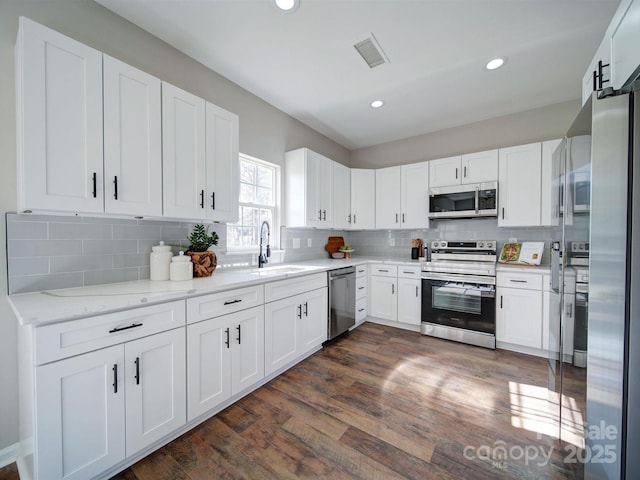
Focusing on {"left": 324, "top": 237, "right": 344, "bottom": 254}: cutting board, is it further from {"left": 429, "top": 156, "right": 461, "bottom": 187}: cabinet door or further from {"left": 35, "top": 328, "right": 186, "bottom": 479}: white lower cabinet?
{"left": 35, "top": 328, "right": 186, "bottom": 479}: white lower cabinet

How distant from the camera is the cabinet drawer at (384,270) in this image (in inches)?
140

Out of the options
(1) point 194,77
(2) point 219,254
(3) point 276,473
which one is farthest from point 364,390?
(1) point 194,77

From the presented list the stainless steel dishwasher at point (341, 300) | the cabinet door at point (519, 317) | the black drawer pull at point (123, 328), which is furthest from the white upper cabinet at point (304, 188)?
the cabinet door at point (519, 317)

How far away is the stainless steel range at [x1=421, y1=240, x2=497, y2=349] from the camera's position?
2.91m

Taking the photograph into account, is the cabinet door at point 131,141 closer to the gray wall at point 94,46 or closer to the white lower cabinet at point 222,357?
the gray wall at point 94,46

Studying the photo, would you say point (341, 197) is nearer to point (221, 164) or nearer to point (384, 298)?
point (384, 298)

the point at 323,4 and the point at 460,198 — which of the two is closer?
the point at 323,4

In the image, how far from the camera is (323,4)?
5.69 feet

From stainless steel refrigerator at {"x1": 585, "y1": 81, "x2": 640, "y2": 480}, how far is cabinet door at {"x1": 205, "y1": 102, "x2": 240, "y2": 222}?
7.48 feet

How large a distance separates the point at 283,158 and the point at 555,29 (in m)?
2.74

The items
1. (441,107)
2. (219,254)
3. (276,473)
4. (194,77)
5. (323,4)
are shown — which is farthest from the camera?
(441,107)

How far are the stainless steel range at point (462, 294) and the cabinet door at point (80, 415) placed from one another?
3145mm

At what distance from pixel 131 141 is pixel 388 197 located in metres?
3.30

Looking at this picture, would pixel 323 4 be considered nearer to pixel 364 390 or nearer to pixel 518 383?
pixel 364 390
